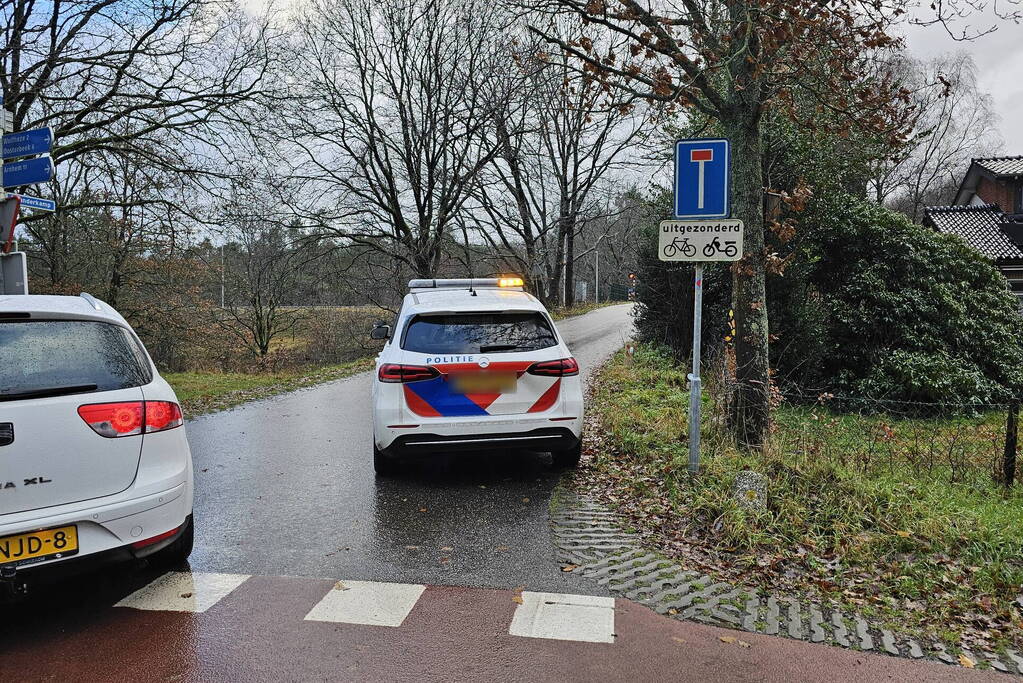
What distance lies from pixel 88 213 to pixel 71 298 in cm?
1462

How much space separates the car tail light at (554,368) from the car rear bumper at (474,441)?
461mm

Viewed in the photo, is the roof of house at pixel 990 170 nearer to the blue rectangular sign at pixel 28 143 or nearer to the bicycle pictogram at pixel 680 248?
the bicycle pictogram at pixel 680 248

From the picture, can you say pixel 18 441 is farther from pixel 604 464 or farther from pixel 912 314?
pixel 912 314

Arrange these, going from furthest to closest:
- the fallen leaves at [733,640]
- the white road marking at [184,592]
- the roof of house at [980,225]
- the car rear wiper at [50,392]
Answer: the roof of house at [980,225]
the white road marking at [184,592]
the fallen leaves at [733,640]
the car rear wiper at [50,392]

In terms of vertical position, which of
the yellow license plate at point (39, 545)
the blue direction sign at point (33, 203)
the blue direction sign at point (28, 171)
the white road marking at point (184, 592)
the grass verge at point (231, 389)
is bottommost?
the grass verge at point (231, 389)

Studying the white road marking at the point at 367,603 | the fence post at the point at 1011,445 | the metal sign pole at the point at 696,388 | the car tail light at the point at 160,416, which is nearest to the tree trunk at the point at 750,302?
the metal sign pole at the point at 696,388

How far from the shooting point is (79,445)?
3.46 metres

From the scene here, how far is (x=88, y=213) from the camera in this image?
16.5 m

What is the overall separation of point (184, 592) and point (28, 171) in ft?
23.6

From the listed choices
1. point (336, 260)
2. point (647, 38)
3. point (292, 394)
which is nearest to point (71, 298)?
point (647, 38)

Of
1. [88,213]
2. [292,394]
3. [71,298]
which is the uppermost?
[88,213]

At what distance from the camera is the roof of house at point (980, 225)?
2753 cm

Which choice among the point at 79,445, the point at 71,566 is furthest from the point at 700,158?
the point at 71,566

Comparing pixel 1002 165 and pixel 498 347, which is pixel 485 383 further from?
pixel 1002 165
